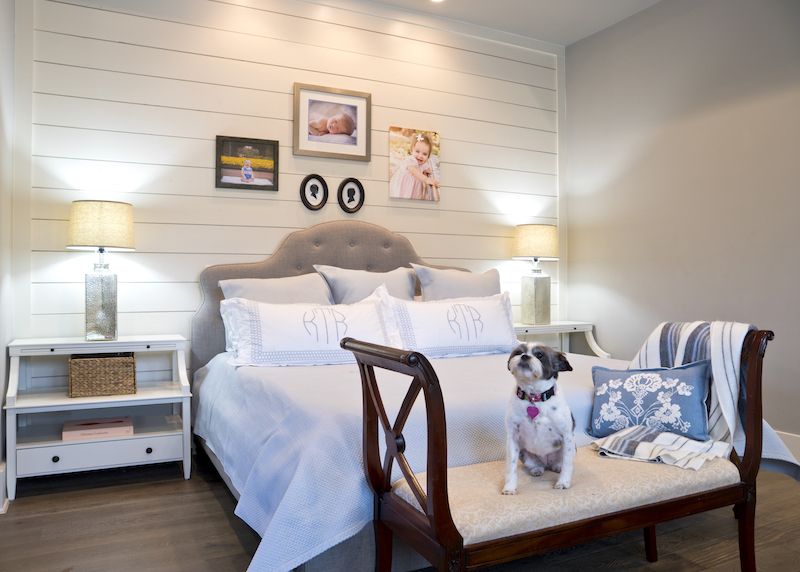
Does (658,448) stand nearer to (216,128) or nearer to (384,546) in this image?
(384,546)

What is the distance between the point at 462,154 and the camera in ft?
13.2

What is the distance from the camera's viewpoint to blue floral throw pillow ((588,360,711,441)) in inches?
74.8

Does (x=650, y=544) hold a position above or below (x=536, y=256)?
below

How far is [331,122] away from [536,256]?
1.61 meters

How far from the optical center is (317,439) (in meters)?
1.63

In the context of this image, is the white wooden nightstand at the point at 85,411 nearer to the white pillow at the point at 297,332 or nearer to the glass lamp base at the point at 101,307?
the glass lamp base at the point at 101,307

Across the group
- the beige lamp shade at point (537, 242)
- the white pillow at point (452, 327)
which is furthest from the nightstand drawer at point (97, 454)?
the beige lamp shade at point (537, 242)

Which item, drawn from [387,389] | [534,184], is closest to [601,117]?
[534,184]

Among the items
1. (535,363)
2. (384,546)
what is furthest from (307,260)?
(535,363)

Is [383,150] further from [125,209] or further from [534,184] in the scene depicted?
[125,209]

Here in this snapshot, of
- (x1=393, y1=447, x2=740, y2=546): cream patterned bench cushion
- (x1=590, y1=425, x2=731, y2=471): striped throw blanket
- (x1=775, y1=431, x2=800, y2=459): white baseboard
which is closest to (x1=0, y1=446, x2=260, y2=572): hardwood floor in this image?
(x1=393, y1=447, x2=740, y2=546): cream patterned bench cushion

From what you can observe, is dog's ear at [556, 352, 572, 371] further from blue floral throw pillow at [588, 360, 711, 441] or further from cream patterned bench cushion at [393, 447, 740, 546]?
blue floral throw pillow at [588, 360, 711, 441]

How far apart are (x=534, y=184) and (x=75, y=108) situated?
9.73 feet

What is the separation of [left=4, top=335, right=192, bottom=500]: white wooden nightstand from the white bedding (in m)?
0.42
